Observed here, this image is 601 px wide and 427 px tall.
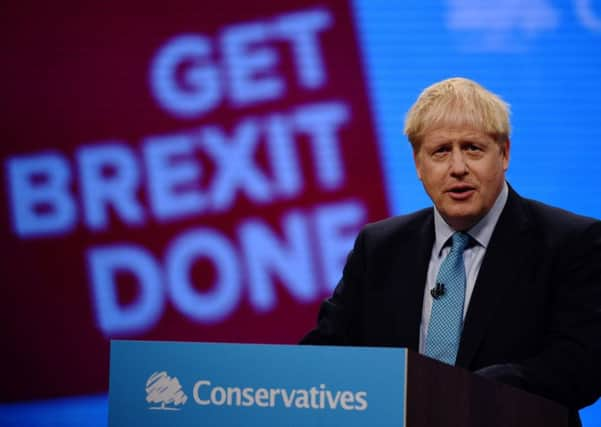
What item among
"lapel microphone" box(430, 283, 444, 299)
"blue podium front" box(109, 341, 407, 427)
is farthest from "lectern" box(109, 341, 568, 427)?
"lapel microphone" box(430, 283, 444, 299)

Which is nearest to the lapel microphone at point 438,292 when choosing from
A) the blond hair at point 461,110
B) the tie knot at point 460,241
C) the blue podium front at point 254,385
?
the tie knot at point 460,241

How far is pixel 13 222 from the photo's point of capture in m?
4.40

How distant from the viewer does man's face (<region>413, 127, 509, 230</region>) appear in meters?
2.37

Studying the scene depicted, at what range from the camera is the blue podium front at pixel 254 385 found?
5.15 ft

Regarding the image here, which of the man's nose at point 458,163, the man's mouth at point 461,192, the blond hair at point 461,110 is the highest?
the blond hair at point 461,110

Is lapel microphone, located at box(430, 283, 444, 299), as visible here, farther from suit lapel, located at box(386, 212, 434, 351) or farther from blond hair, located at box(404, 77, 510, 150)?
blond hair, located at box(404, 77, 510, 150)

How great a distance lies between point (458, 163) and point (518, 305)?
0.34 metres

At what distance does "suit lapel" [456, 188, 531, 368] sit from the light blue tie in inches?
1.1

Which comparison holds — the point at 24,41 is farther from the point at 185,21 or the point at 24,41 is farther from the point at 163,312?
the point at 163,312

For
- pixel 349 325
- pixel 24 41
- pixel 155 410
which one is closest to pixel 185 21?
pixel 24 41

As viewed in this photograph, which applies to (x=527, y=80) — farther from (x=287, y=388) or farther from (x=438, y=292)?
(x=287, y=388)

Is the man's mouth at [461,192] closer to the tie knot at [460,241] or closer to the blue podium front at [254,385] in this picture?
the tie knot at [460,241]

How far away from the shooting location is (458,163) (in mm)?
2359

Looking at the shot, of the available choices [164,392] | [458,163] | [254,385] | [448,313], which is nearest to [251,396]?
[254,385]
